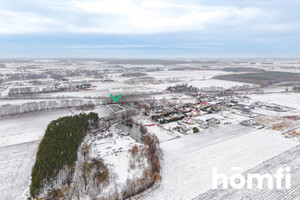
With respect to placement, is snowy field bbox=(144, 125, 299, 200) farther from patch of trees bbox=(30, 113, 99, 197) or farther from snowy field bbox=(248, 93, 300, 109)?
snowy field bbox=(248, 93, 300, 109)

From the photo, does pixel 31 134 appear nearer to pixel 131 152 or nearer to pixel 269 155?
pixel 131 152

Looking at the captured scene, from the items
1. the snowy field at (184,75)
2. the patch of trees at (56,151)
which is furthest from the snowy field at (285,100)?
the patch of trees at (56,151)

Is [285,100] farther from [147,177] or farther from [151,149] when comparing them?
[147,177]

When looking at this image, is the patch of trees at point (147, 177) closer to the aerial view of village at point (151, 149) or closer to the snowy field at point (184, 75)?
the aerial view of village at point (151, 149)

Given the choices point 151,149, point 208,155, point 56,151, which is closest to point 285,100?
point 208,155

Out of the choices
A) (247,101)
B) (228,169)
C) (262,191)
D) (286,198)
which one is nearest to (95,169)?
(228,169)

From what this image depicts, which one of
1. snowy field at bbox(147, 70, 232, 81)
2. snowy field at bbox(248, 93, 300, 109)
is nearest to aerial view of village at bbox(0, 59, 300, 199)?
snowy field at bbox(248, 93, 300, 109)
